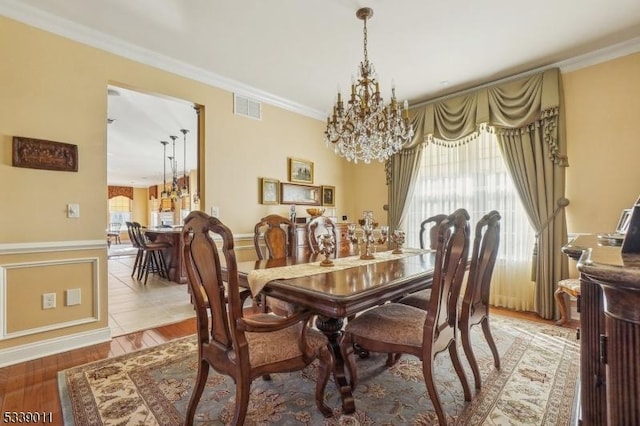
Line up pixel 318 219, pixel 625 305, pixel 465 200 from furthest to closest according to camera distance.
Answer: pixel 465 200 < pixel 318 219 < pixel 625 305

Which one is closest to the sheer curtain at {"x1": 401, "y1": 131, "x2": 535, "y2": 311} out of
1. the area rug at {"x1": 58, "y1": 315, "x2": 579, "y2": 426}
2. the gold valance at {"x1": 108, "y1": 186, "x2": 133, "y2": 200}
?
the area rug at {"x1": 58, "y1": 315, "x2": 579, "y2": 426}

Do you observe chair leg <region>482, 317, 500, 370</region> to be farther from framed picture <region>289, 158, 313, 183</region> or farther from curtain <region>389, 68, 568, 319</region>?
framed picture <region>289, 158, 313, 183</region>

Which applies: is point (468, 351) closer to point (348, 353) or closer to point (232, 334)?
point (348, 353)

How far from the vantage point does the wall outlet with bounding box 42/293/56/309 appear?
2.48 metres

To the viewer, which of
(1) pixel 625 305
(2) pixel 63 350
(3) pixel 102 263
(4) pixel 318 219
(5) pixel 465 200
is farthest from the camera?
(5) pixel 465 200

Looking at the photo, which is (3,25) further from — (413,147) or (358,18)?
(413,147)

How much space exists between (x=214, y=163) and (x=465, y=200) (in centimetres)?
308

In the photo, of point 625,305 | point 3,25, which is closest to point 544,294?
point 625,305

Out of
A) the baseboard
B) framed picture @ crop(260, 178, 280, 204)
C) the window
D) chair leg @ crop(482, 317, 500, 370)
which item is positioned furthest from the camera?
the window

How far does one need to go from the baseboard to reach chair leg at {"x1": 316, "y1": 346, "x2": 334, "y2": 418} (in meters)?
2.13

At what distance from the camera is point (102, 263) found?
276cm

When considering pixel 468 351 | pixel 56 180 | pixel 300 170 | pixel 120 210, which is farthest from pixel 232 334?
pixel 120 210

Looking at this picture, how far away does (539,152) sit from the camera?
325cm

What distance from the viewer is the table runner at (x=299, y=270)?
1.75 meters
